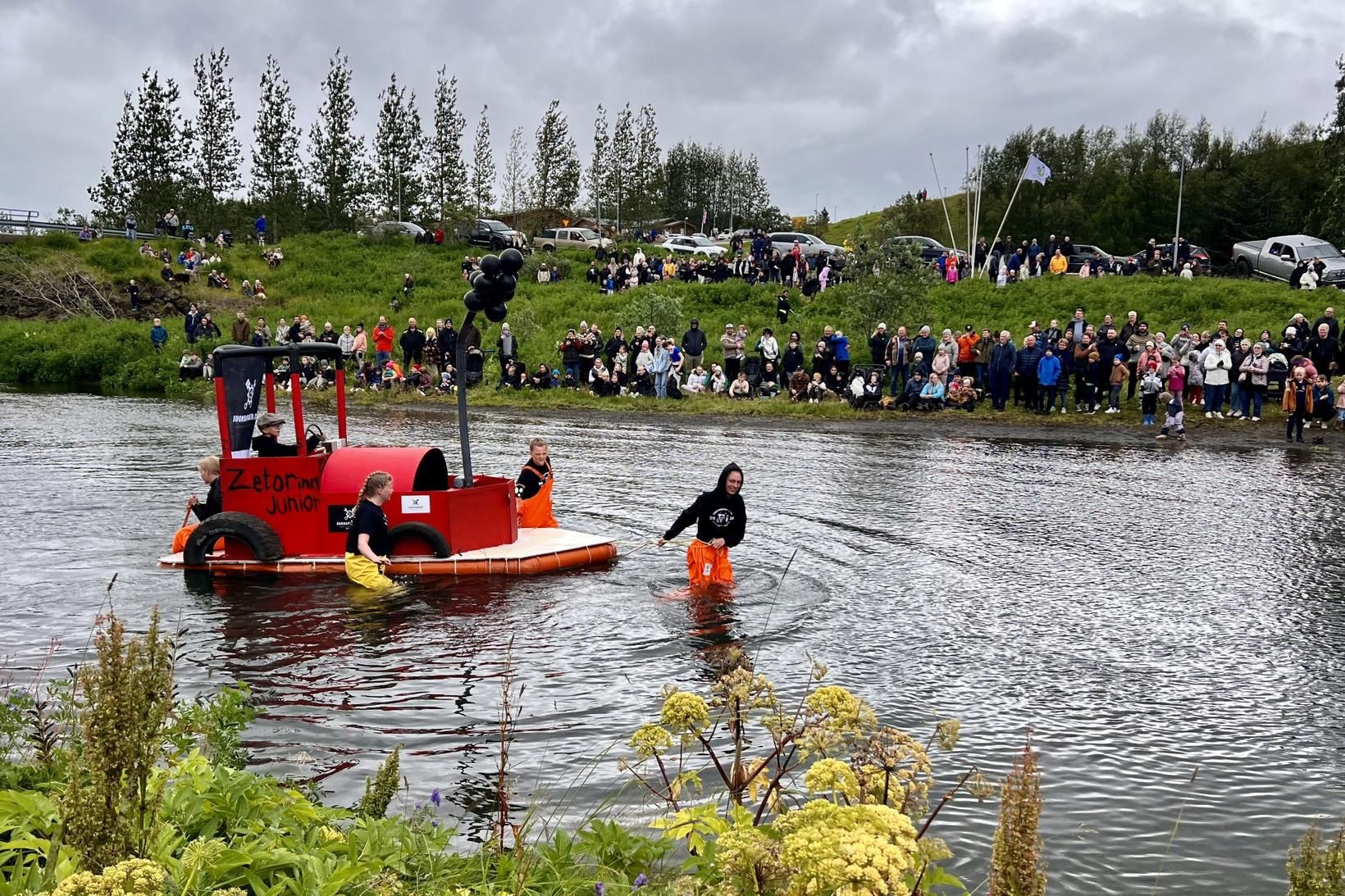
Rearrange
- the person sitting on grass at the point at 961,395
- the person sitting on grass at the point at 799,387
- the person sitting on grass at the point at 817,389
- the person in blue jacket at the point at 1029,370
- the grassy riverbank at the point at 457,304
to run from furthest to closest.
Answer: the grassy riverbank at the point at 457,304 → the person sitting on grass at the point at 799,387 → the person sitting on grass at the point at 817,389 → the person sitting on grass at the point at 961,395 → the person in blue jacket at the point at 1029,370

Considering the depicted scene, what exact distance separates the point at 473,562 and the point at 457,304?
3868 centimetres

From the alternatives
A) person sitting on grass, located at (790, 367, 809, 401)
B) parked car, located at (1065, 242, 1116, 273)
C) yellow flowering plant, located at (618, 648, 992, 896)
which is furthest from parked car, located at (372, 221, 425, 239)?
yellow flowering plant, located at (618, 648, 992, 896)

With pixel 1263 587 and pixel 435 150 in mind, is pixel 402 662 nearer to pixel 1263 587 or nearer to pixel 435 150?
pixel 1263 587

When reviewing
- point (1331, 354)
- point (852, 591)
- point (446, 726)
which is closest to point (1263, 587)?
point (852, 591)

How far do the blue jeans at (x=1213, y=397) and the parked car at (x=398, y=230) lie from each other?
48.3 metres

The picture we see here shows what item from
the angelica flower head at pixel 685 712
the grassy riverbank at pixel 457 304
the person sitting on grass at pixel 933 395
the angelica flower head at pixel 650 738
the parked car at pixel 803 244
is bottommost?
the angelica flower head at pixel 650 738

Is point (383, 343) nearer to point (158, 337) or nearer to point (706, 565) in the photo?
point (158, 337)

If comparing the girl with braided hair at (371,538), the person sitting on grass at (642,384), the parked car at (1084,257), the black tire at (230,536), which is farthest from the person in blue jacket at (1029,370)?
the black tire at (230,536)

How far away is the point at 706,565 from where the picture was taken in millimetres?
13109

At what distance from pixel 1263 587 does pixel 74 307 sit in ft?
167

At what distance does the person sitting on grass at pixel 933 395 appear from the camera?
99.2ft

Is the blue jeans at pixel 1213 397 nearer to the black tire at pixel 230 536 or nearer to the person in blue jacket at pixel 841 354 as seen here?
the person in blue jacket at pixel 841 354

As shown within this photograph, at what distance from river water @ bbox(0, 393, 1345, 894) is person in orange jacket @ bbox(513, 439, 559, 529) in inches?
40.8

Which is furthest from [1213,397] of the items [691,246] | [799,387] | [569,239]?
[569,239]
